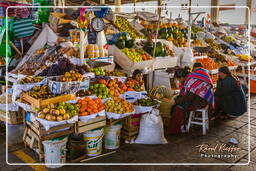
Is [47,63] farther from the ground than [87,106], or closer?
farther from the ground

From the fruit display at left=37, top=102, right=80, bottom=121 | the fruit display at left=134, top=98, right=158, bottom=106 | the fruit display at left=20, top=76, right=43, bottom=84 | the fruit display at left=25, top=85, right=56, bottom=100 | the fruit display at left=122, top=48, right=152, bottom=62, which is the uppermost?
the fruit display at left=122, top=48, right=152, bottom=62

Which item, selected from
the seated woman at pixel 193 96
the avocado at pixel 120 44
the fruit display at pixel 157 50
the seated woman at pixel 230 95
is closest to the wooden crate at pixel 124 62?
the avocado at pixel 120 44

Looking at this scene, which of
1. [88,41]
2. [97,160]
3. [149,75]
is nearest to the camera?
[97,160]

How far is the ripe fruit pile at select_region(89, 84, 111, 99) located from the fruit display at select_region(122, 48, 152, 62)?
1.87 m

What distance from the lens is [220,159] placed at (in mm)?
3750

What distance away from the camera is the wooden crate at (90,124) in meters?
3.56

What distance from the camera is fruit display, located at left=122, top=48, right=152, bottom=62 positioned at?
5.95 meters

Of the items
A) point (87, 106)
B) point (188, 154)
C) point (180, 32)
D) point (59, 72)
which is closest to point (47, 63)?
point (59, 72)

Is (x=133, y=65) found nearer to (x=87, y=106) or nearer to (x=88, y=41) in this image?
(x=88, y=41)

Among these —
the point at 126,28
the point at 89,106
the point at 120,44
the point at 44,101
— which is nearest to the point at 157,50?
the point at 120,44

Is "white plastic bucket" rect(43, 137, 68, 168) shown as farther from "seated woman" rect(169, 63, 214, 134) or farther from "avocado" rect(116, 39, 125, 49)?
"avocado" rect(116, 39, 125, 49)

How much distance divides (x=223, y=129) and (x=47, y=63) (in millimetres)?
3786

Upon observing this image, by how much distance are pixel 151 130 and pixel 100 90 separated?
1.08 m

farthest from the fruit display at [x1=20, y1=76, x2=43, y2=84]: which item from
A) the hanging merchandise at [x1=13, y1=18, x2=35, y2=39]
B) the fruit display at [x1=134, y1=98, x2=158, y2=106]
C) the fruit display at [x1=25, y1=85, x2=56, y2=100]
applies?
the hanging merchandise at [x1=13, y1=18, x2=35, y2=39]
